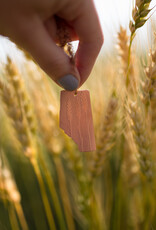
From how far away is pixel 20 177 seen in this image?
101cm

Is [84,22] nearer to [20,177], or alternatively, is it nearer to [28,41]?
[28,41]

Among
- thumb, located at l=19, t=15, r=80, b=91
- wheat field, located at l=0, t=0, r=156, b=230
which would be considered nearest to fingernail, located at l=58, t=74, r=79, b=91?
thumb, located at l=19, t=15, r=80, b=91

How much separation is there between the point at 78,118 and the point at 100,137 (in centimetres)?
17

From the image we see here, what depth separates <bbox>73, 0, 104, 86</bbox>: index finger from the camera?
429 millimetres

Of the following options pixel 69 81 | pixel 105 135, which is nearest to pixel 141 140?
pixel 105 135

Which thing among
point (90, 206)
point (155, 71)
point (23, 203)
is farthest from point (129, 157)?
point (23, 203)

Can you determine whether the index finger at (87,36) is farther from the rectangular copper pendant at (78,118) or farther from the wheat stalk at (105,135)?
the wheat stalk at (105,135)

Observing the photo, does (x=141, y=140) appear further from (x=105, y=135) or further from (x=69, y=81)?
(x=69, y=81)

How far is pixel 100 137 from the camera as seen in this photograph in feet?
2.15

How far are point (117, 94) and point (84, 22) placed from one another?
255mm

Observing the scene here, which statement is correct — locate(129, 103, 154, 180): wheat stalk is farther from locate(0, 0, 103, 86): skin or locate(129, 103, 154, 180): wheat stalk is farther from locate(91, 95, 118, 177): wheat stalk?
locate(0, 0, 103, 86): skin

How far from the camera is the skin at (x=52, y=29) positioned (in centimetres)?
36

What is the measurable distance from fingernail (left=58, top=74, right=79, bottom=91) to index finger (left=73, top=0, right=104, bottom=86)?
0.05 meters

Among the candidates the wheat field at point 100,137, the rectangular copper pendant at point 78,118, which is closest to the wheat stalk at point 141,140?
the wheat field at point 100,137
